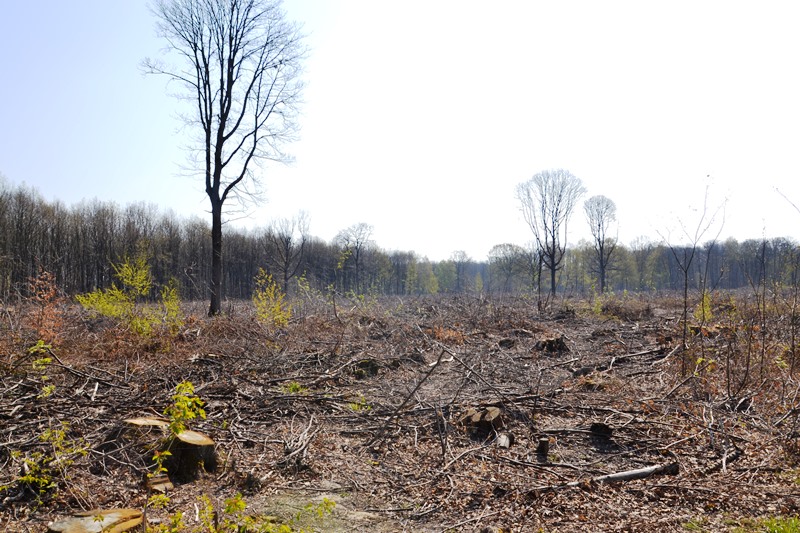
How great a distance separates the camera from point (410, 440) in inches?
210

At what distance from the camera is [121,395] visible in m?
5.87

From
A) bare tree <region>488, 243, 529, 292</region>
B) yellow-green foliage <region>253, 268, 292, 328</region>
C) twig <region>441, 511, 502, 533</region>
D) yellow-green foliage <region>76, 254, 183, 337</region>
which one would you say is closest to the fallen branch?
twig <region>441, 511, 502, 533</region>

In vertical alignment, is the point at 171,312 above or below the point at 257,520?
above

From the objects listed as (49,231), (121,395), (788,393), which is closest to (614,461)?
(788,393)

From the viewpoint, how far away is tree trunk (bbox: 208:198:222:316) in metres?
13.3

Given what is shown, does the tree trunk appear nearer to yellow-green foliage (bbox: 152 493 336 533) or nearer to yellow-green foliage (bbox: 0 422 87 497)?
yellow-green foliage (bbox: 0 422 87 497)

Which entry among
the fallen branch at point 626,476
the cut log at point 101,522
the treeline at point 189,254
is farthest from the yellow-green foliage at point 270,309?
the fallen branch at point 626,476

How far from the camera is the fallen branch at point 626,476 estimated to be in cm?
398

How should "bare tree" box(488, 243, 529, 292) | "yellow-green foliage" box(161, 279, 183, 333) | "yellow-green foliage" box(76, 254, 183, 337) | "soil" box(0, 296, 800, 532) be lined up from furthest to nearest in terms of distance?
"bare tree" box(488, 243, 529, 292)
"yellow-green foliage" box(161, 279, 183, 333)
"yellow-green foliage" box(76, 254, 183, 337)
"soil" box(0, 296, 800, 532)

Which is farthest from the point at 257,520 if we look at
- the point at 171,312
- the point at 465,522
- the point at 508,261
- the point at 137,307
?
the point at 508,261

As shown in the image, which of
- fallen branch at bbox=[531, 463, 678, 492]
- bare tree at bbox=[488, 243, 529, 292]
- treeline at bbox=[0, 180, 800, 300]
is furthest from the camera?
bare tree at bbox=[488, 243, 529, 292]

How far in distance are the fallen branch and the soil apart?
17 mm

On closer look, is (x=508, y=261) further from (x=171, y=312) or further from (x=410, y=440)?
(x=410, y=440)

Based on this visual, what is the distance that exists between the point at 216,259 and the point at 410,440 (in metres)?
10.4
